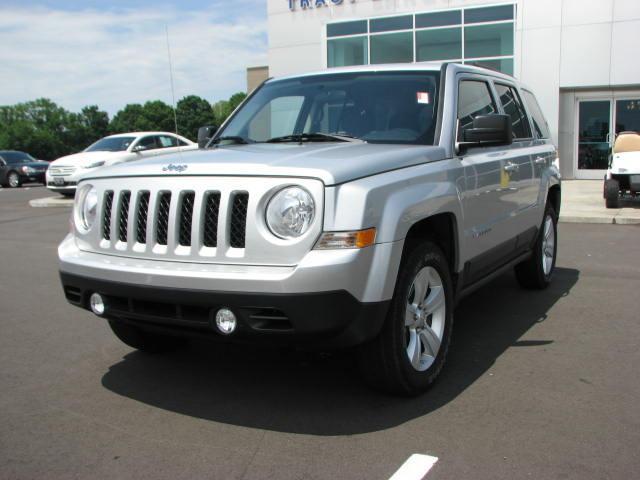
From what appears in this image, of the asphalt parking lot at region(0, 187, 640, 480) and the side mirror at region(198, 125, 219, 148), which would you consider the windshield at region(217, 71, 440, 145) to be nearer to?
the side mirror at region(198, 125, 219, 148)

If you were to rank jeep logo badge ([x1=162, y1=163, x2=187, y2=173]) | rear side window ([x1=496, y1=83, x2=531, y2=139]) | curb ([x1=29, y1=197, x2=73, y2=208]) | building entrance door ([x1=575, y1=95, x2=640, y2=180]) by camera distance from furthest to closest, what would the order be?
building entrance door ([x1=575, y1=95, x2=640, y2=180]) → curb ([x1=29, y1=197, x2=73, y2=208]) → rear side window ([x1=496, y1=83, x2=531, y2=139]) → jeep logo badge ([x1=162, y1=163, x2=187, y2=173])

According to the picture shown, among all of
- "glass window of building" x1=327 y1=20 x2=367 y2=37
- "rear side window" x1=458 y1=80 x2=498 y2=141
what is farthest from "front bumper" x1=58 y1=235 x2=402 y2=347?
"glass window of building" x1=327 y1=20 x2=367 y2=37

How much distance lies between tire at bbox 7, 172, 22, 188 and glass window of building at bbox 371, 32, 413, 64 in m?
15.8

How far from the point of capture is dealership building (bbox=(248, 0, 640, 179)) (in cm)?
1848

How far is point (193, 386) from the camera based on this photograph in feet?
12.9

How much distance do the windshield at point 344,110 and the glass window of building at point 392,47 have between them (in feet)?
54.9

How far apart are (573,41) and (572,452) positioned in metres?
18.2

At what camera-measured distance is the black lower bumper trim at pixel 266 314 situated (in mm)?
3012

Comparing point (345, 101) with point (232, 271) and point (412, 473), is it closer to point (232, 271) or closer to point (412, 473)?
point (232, 271)

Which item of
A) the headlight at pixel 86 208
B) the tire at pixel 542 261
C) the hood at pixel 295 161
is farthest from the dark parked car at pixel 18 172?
the hood at pixel 295 161

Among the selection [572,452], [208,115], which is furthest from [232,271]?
[208,115]

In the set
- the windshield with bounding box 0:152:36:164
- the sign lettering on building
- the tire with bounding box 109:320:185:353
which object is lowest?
the tire with bounding box 109:320:185:353

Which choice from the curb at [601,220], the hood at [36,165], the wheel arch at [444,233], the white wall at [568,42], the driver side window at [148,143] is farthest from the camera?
the hood at [36,165]

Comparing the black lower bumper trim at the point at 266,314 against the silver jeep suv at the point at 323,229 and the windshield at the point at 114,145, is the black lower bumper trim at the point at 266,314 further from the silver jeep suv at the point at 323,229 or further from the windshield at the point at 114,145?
the windshield at the point at 114,145
